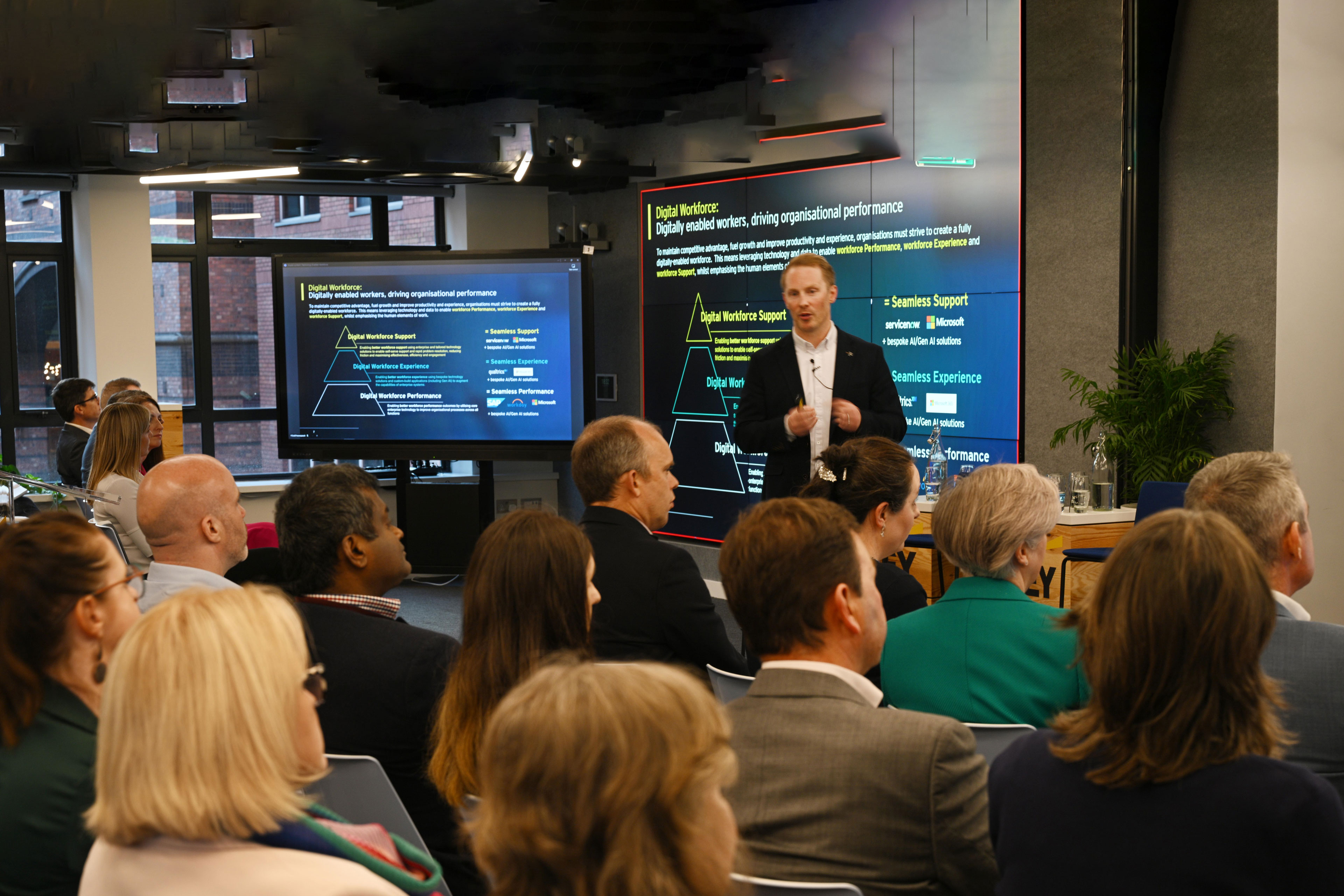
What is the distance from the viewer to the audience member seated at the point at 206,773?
3.66 feet

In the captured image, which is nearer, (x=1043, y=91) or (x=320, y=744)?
(x=320, y=744)

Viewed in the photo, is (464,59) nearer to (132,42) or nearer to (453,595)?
(132,42)

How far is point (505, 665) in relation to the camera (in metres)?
1.83

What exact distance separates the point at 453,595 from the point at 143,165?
3628 mm

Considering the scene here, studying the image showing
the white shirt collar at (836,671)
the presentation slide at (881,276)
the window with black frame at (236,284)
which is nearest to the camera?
the white shirt collar at (836,671)

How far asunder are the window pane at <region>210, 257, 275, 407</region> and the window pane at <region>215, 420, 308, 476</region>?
0.17 metres

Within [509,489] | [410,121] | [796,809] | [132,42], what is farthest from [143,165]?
[796,809]

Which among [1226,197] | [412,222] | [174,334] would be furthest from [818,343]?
[174,334]

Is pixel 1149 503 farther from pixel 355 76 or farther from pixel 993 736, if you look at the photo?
pixel 355 76

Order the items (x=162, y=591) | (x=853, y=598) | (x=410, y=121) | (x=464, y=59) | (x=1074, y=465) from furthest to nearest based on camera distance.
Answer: (x=410, y=121)
(x=464, y=59)
(x=1074, y=465)
(x=162, y=591)
(x=853, y=598)

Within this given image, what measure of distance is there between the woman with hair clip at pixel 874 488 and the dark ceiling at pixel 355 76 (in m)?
3.21

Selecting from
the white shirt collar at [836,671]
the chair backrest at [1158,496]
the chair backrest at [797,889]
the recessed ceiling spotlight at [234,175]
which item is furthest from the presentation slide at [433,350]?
the chair backrest at [797,889]

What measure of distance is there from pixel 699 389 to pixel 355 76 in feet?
10.2

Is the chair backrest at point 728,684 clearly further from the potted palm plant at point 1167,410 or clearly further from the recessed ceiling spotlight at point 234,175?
the recessed ceiling spotlight at point 234,175
